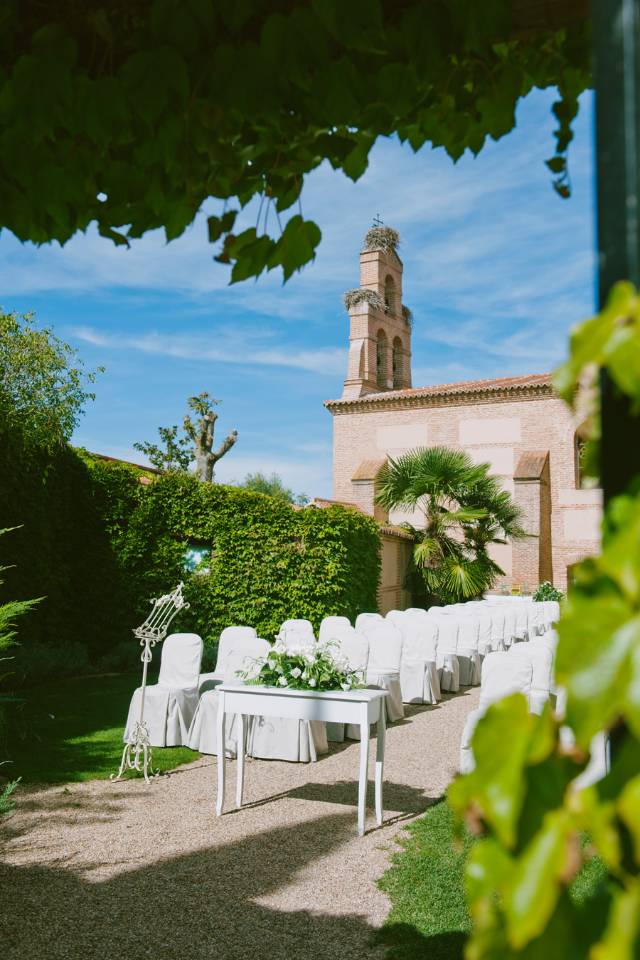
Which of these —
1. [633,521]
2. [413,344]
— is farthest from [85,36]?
[413,344]

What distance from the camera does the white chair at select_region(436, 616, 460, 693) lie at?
39.2ft

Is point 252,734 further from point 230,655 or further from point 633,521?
point 633,521

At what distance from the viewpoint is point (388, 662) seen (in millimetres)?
9945

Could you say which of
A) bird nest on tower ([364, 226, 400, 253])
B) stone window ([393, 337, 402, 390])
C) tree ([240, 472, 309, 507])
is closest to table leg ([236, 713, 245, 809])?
bird nest on tower ([364, 226, 400, 253])

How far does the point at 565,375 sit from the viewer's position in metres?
0.73

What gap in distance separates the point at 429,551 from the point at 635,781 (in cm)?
1903

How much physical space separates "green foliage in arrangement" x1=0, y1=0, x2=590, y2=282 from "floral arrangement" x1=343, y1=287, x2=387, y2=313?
3255 centimetres

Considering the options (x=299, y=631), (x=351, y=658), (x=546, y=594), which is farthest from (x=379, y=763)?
(x=546, y=594)

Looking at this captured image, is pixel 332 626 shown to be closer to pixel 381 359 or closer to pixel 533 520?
pixel 533 520

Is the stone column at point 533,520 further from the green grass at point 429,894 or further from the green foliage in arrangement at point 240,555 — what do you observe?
the green grass at point 429,894

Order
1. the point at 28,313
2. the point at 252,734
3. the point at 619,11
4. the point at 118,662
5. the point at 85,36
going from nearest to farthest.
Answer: the point at 619,11 → the point at 85,36 → the point at 252,734 → the point at 28,313 → the point at 118,662

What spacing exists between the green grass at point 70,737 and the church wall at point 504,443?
58.9 ft

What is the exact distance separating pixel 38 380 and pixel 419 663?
7.04 meters

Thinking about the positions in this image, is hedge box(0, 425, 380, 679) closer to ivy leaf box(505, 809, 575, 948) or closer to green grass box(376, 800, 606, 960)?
green grass box(376, 800, 606, 960)
